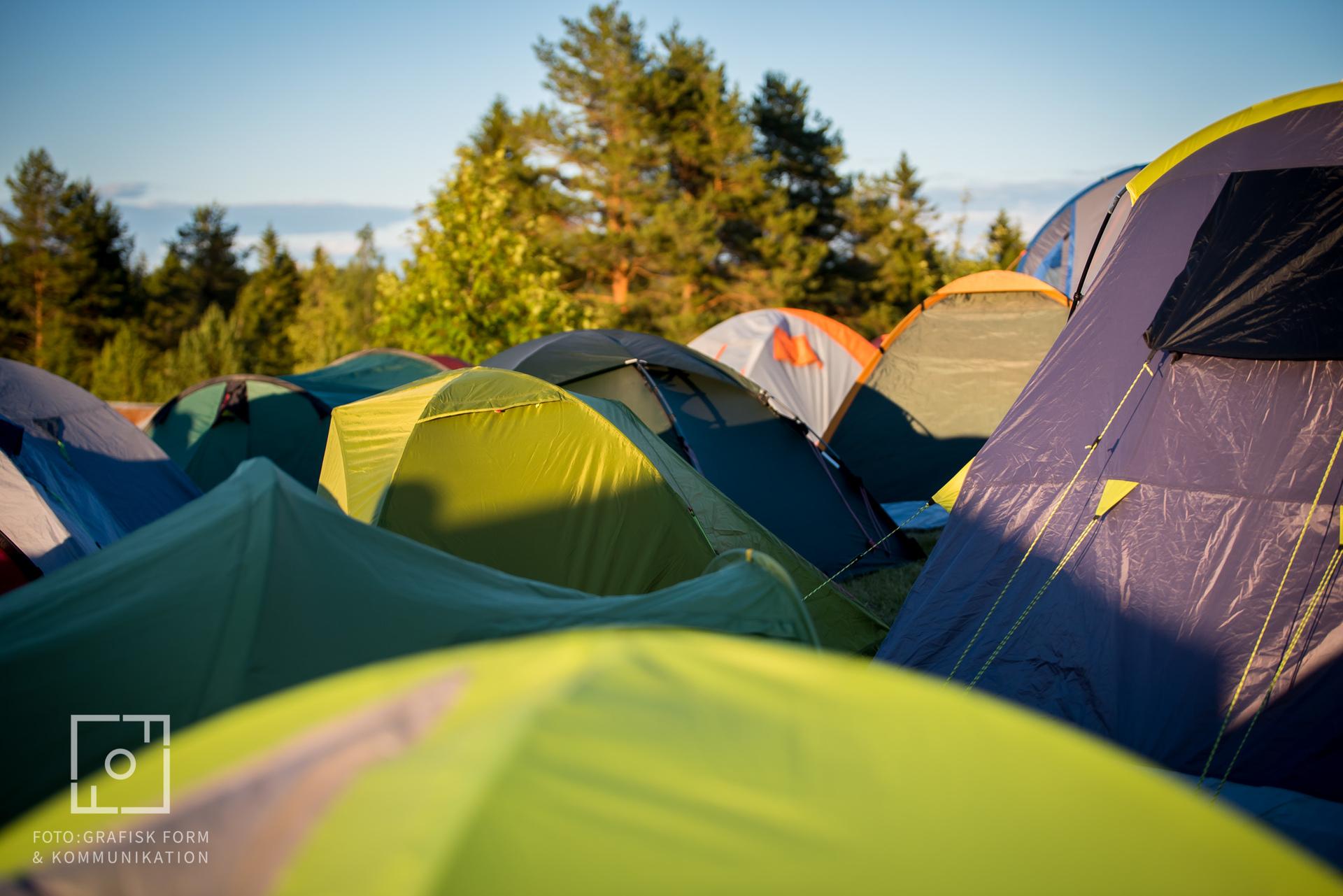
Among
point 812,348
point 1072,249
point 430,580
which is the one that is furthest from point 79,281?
point 430,580

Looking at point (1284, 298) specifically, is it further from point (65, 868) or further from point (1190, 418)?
point (65, 868)

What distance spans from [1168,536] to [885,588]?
102 inches

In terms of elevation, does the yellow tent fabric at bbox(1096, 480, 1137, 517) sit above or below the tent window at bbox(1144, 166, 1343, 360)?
below

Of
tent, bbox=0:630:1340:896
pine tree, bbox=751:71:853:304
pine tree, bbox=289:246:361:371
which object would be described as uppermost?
pine tree, bbox=751:71:853:304

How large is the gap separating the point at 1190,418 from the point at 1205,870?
119 inches

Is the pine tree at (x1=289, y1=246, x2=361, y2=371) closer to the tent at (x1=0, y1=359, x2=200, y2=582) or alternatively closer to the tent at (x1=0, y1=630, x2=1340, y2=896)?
the tent at (x1=0, y1=359, x2=200, y2=582)

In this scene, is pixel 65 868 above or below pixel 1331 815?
above

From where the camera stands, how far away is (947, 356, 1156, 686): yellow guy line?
3.86 m

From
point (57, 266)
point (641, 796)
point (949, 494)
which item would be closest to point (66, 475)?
point (949, 494)

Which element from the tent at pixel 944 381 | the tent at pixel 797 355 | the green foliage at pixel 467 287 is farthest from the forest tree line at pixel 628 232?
the tent at pixel 944 381

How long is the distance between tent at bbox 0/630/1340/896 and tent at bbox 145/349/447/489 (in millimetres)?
7777

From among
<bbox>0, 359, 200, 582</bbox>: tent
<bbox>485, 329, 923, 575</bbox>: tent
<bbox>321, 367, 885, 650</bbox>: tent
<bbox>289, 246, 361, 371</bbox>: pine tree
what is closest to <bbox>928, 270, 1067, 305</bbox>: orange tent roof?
<bbox>485, 329, 923, 575</bbox>: tent

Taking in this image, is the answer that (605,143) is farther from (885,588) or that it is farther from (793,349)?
(885,588)

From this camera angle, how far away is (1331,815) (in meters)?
2.81
